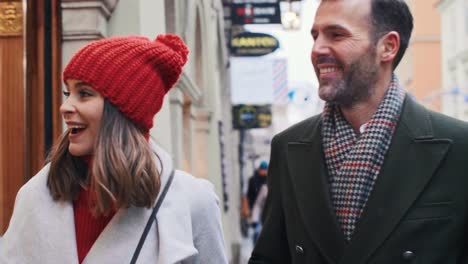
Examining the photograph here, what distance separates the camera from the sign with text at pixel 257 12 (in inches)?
573

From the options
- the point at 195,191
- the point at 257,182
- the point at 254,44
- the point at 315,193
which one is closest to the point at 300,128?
the point at 315,193

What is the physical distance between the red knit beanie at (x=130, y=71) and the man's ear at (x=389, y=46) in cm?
78

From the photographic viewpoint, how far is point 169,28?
24.9 feet

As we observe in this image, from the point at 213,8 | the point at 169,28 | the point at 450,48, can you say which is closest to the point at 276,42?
the point at 213,8

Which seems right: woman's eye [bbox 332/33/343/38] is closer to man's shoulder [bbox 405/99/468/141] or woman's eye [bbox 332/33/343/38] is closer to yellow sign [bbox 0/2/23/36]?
man's shoulder [bbox 405/99/468/141]

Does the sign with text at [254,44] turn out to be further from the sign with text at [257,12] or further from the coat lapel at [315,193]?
the coat lapel at [315,193]

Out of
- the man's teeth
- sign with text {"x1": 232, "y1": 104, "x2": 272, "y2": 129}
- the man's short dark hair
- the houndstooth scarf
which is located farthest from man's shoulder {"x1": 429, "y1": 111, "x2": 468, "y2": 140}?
sign with text {"x1": 232, "y1": 104, "x2": 272, "y2": 129}

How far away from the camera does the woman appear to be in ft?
8.42

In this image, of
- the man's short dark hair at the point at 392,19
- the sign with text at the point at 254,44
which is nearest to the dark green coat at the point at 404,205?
the man's short dark hair at the point at 392,19

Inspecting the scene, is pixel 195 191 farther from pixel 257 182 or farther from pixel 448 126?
pixel 257 182

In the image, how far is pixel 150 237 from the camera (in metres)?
2.63

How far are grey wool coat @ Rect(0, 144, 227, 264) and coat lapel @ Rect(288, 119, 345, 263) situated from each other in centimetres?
38

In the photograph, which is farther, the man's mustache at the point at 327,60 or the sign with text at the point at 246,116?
the sign with text at the point at 246,116

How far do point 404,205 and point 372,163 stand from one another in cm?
19
